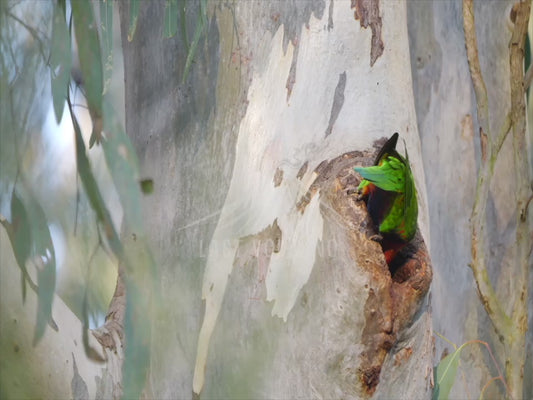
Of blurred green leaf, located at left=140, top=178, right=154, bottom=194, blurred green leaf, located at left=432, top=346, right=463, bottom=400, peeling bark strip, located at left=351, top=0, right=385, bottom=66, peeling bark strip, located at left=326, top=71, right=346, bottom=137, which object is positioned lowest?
blurred green leaf, located at left=432, top=346, right=463, bottom=400

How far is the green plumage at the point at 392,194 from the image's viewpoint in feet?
2.39

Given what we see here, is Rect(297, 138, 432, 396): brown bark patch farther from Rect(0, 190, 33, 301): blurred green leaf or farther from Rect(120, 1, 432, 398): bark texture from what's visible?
Rect(0, 190, 33, 301): blurred green leaf

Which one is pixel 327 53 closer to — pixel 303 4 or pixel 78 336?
pixel 303 4

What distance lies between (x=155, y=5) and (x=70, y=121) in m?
0.20

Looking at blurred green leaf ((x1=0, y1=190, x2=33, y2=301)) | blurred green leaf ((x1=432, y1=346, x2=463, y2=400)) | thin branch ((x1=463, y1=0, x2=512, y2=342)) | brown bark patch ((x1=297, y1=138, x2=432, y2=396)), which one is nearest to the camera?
brown bark patch ((x1=297, y1=138, x2=432, y2=396))

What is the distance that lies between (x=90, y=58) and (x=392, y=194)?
0.38 meters

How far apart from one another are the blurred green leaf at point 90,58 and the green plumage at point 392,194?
0.31 m

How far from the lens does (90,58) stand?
31.0 inches

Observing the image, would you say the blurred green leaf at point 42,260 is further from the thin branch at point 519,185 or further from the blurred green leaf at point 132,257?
the thin branch at point 519,185

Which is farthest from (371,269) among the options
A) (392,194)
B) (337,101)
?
(337,101)

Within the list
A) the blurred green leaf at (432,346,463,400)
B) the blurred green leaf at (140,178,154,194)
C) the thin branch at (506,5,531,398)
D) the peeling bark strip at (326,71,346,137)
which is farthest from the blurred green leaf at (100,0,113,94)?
the thin branch at (506,5,531,398)

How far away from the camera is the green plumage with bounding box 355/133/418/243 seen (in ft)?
2.39

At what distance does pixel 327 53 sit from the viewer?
2.62ft

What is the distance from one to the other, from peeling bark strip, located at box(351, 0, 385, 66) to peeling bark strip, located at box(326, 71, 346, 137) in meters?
0.04
